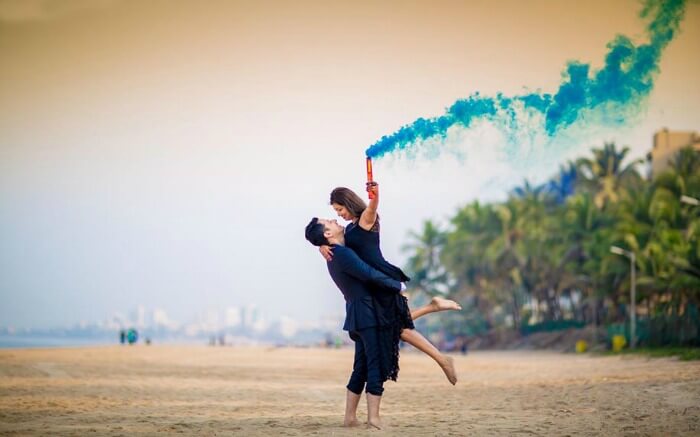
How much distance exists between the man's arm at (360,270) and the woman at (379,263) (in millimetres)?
117

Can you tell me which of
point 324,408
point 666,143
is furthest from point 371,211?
point 666,143

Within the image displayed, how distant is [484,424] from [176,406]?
4564 millimetres

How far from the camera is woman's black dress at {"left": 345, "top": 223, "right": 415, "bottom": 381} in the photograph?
915 cm

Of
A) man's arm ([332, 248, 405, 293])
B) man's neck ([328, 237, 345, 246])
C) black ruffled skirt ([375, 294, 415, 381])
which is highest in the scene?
man's neck ([328, 237, 345, 246])

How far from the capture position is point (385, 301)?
9.22 meters

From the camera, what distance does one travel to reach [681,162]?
62.3m

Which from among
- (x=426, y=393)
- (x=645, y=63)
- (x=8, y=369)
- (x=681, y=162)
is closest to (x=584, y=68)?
(x=645, y=63)

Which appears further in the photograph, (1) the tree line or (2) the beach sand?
(1) the tree line

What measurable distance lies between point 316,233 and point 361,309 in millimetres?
846

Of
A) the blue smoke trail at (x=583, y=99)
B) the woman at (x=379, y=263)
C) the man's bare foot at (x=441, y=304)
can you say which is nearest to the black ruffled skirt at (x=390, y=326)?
the woman at (x=379, y=263)

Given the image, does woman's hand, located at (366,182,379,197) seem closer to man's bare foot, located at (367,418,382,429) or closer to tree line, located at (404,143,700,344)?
man's bare foot, located at (367,418,382,429)

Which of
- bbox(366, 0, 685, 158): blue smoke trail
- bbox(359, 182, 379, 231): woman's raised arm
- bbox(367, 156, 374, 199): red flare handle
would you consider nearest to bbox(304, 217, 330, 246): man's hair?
bbox(359, 182, 379, 231): woman's raised arm

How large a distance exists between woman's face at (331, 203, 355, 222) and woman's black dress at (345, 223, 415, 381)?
0.08m

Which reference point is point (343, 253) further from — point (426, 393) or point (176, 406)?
point (426, 393)
